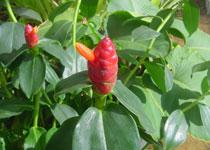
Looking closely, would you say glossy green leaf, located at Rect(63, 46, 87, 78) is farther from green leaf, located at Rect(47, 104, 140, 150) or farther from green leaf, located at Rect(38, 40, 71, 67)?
green leaf, located at Rect(47, 104, 140, 150)

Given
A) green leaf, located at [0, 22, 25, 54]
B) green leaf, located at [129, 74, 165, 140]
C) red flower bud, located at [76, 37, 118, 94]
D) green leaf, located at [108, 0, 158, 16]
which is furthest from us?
green leaf, located at [108, 0, 158, 16]

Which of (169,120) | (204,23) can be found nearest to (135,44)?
(169,120)

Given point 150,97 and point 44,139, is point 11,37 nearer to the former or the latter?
point 44,139

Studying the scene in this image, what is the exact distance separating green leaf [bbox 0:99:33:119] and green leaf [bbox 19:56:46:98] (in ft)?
0.28

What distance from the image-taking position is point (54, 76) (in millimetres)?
757

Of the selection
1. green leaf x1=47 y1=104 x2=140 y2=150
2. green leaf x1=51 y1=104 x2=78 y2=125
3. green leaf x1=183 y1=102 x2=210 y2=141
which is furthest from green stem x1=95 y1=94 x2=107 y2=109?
green leaf x1=183 y1=102 x2=210 y2=141

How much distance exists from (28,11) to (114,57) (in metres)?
0.43

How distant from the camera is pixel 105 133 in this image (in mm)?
624

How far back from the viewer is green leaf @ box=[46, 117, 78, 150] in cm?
69

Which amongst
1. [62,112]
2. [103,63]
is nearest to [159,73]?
[62,112]

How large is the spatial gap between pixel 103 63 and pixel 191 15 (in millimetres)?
334

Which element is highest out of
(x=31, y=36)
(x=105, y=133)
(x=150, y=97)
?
(x=31, y=36)

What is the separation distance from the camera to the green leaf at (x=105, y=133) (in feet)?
2.01

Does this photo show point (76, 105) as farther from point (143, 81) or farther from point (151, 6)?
point (151, 6)
